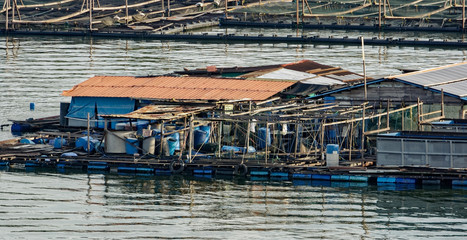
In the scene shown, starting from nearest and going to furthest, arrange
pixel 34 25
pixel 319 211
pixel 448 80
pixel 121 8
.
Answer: pixel 319 211 < pixel 448 80 < pixel 34 25 < pixel 121 8

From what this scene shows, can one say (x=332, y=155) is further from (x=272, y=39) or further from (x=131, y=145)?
(x=272, y=39)

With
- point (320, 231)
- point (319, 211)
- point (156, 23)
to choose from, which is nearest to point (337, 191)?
point (319, 211)

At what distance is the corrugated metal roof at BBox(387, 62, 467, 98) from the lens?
211 feet

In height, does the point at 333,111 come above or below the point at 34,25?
below

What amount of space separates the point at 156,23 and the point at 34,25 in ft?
53.1

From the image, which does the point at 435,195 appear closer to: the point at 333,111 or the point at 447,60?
the point at 333,111

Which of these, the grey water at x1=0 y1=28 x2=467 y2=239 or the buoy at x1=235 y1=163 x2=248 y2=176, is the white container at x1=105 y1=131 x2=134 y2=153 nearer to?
the grey water at x1=0 y1=28 x2=467 y2=239

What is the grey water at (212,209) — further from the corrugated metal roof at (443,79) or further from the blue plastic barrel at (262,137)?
the corrugated metal roof at (443,79)

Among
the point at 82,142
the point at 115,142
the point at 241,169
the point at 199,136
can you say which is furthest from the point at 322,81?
the point at 82,142

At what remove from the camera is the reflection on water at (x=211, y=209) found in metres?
45.0

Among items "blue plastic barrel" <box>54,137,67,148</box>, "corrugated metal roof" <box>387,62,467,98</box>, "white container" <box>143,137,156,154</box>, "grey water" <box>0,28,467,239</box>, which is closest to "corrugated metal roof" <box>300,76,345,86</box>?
"corrugated metal roof" <box>387,62,467,98</box>

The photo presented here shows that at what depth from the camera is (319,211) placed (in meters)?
48.8

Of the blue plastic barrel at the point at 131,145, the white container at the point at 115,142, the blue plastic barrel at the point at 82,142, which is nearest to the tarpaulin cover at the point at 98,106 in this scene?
the blue plastic barrel at the point at 82,142

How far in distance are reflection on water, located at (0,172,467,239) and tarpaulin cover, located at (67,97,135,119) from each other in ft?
36.5
